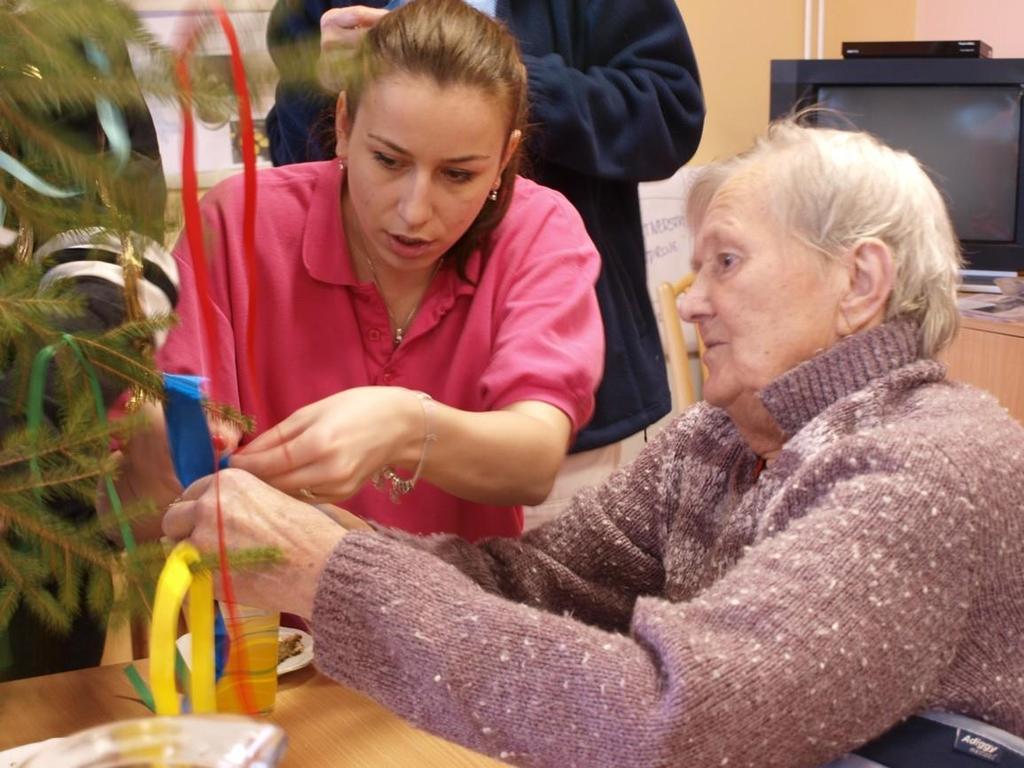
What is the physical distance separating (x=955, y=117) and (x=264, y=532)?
2.99 metres

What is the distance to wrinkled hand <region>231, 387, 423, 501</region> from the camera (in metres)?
1.09

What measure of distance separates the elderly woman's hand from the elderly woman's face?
43 cm

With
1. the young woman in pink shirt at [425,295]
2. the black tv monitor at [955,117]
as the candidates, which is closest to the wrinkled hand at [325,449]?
the young woman in pink shirt at [425,295]

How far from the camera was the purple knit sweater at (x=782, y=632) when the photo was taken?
0.86 meters

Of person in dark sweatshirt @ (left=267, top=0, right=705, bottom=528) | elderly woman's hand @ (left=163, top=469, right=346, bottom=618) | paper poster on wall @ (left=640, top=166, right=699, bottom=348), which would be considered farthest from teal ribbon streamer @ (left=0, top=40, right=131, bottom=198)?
paper poster on wall @ (left=640, top=166, right=699, bottom=348)

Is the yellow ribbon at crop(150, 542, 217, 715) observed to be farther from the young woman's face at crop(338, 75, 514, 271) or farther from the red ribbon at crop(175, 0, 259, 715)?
the young woman's face at crop(338, 75, 514, 271)

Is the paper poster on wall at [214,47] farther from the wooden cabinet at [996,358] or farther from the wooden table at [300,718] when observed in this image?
the wooden cabinet at [996,358]

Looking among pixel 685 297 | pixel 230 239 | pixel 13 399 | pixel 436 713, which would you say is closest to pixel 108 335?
pixel 13 399

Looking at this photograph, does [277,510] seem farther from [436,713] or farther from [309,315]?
[309,315]

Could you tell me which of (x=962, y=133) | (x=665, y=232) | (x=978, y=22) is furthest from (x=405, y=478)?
(x=978, y=22)

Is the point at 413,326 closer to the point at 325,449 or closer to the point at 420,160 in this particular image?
the point at 420,160

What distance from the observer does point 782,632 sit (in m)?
0.87

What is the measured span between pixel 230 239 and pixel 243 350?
0.13 m

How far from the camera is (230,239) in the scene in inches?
51.2
